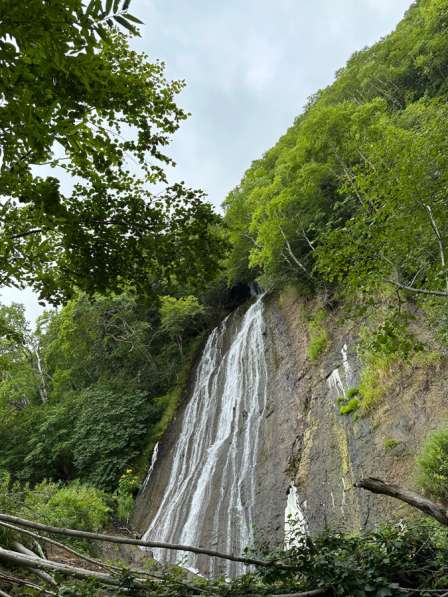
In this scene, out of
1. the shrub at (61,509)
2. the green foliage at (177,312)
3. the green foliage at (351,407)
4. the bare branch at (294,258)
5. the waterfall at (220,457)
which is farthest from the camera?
the green foliage at (177,312)

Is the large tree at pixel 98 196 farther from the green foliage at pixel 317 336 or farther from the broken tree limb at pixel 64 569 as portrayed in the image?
the green foliage at pixel 317 336

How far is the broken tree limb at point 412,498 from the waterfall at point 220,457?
496cm

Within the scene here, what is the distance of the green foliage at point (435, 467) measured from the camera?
5.92 m

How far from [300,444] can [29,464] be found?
13.2 m

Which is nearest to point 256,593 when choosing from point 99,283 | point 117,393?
point 99,283

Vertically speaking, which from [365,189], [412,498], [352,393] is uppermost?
[365,189]

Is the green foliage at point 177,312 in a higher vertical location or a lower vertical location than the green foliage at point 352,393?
higher

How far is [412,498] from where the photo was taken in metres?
3.74

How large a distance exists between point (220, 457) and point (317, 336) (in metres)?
5.05

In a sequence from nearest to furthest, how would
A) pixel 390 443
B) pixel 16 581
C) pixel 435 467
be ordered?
pixel 16 581
pixel 435 467
pixel 390 443

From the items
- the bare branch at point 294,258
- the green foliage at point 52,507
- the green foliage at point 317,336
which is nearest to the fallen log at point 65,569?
the green foliage at point 52,507

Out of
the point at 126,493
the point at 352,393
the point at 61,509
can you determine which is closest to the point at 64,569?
the point at 61,509

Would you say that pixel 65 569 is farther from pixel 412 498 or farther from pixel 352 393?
pixel 352 393

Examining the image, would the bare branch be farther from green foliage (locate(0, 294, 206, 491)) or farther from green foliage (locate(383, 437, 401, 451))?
green foliage (locate(383, 437, 401, 451))
